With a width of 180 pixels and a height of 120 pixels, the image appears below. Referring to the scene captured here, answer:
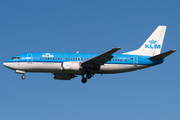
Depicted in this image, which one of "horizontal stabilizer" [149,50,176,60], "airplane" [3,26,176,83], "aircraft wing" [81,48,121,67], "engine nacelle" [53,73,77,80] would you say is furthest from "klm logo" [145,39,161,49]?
"engine nacelle" [53,73,77,80]

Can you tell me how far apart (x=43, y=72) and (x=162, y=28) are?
22.7 meters

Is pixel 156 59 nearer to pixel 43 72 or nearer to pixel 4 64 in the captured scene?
pixel 43 72

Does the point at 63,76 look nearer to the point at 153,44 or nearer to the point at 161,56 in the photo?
the point at 161,56

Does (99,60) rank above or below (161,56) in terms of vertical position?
below

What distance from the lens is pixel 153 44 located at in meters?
58.6

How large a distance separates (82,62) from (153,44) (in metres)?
14.5

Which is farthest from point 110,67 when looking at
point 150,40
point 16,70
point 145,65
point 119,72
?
point 16,70

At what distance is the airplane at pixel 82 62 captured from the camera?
168 ft

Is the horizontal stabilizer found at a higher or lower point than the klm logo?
lower

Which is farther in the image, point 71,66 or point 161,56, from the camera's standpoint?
point 161,56

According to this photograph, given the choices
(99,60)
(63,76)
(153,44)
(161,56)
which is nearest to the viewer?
(99,60)

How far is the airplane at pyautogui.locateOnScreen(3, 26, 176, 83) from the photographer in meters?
51.2

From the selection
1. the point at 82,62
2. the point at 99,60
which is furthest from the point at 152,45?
the point at 82,62

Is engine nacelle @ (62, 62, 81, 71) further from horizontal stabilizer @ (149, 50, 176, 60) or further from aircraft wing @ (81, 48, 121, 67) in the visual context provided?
horizontal stabilizer @ (149, 50, 176, 60)
